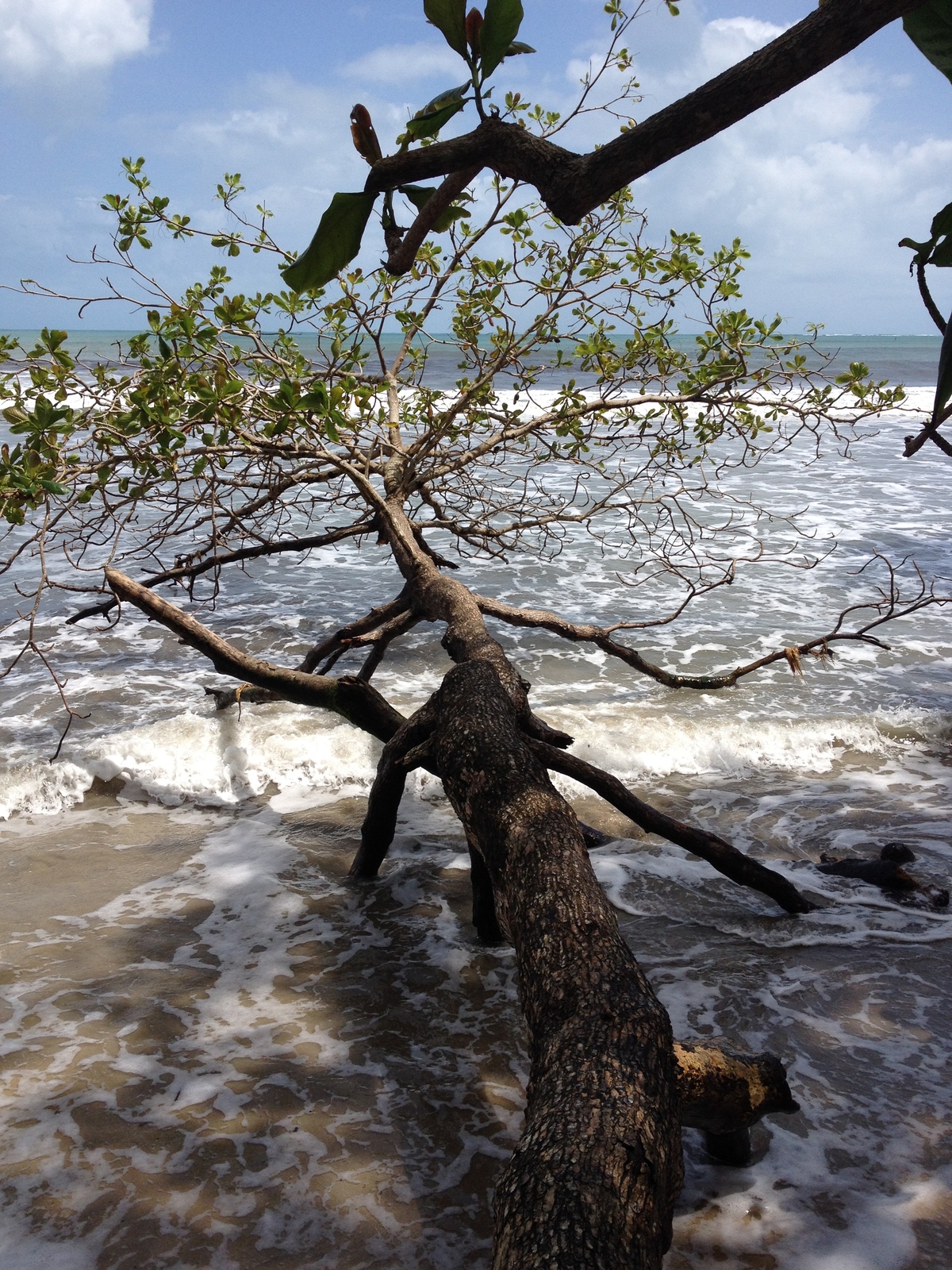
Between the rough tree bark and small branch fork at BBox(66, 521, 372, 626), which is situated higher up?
small branch fork at BBox(66, 521, 372, 626)

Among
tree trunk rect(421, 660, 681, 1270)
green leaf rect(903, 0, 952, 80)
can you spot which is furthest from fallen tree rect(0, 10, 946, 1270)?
green leaf rect(903, 0, 952, 80)

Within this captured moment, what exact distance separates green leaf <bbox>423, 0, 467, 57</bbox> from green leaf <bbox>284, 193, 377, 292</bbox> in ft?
1.04

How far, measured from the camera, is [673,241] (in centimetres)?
531

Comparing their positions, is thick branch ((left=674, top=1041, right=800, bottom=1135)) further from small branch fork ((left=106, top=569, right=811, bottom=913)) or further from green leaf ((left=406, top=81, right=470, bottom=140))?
green leaf ((left=406, top=81, right=470, bottom=140))

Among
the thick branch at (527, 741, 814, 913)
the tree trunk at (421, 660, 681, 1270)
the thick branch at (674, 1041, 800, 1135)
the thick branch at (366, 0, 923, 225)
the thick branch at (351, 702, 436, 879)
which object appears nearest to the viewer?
the thick branch at (366, 0, 923, 225)

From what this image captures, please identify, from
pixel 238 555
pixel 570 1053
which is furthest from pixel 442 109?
pixel 238 555

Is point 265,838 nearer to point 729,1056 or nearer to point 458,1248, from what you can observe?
point 458,1248

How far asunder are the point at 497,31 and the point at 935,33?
30.7 inches

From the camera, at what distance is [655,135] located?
4.92 feet

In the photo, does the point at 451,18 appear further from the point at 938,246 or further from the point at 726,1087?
the point at 726,1087

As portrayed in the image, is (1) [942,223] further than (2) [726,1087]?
No

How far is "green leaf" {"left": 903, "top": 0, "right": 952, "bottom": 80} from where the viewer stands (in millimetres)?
1233

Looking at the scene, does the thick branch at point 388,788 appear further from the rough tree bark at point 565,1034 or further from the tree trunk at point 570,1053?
the tree trunk at point 570,1053

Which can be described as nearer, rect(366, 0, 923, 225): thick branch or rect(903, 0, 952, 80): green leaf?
rect(903, 0, 952, 80): green leaf
